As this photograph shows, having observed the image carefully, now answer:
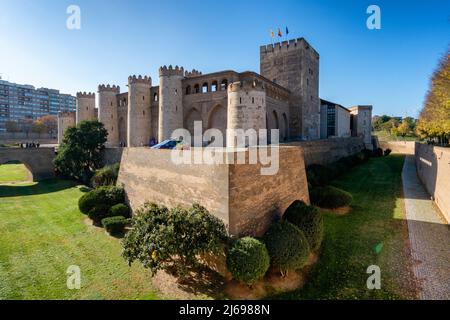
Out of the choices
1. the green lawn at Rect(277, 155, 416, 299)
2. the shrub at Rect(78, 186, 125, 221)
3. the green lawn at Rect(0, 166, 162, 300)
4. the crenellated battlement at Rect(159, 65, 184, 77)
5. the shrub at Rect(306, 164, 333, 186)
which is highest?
the crenellated battlement at Rect(159, 65, 184, 77)

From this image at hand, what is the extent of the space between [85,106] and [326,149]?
33.2 metres

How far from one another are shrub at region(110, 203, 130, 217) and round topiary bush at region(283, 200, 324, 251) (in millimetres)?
9541

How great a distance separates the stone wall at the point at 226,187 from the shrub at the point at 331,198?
1836mm

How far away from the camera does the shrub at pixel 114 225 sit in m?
12.7

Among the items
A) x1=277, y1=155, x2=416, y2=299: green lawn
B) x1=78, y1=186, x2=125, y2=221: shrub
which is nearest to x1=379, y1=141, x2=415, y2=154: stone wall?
x1=277, y1=155, x2=416, y2=299: green lawn

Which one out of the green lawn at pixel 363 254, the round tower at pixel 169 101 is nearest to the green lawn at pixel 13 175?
the round tower at pixel 169 101

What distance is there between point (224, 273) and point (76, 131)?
24.6 m

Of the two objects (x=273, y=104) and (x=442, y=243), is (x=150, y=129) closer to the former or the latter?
(x=273, y=104)

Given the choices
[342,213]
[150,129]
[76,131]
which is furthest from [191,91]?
[342,213]

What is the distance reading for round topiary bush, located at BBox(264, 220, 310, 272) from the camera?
816 cm

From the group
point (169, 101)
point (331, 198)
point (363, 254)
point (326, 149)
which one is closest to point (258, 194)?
point (363, 254)

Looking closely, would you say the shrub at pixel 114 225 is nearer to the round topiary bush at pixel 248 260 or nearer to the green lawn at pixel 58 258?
the green lawn at pixel 58 258

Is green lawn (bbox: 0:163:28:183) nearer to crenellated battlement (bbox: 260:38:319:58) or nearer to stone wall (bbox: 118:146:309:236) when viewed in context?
stone wall (bbox: 118:146:309:236)
